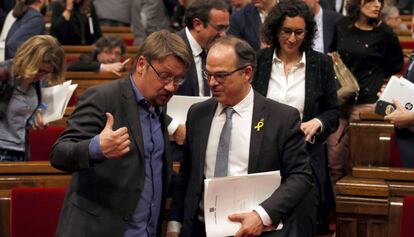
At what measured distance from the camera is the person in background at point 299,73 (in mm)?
3705

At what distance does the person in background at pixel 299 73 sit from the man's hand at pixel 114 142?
4.18ft

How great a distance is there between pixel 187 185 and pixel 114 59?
11.7 ft

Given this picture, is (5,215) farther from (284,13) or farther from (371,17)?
(371,17)

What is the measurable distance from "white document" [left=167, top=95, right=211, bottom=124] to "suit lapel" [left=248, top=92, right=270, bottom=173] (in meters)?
0.79

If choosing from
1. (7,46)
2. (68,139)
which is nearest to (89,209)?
(68,139)

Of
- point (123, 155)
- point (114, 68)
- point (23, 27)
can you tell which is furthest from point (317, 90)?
point (23, 27)

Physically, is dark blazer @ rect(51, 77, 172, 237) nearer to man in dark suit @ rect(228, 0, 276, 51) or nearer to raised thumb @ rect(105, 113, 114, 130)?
raised thumb @ rect(105, 113, 114, 130)

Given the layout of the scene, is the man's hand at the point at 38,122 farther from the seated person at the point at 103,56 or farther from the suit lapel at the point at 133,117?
the seated person at the point at 103,56

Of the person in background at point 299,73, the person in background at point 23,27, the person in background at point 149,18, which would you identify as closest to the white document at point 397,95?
the person in background at point 299,73

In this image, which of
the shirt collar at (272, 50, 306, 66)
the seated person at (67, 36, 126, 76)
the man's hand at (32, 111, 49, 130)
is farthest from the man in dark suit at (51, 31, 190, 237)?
the seated person at (67, 36, 126, 76)

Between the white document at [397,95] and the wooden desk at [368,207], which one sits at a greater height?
the white document at [397,95]

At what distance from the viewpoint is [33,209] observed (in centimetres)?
360

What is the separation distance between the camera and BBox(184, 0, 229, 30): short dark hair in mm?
4090

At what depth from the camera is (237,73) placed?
2.90 metres
